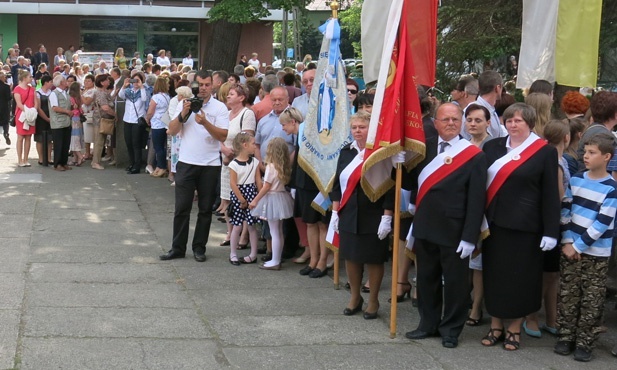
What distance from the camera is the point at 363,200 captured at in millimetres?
7410

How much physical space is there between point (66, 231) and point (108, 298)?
3159 mm

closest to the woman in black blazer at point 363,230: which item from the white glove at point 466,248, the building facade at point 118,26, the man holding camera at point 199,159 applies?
the white glove at point 466,248

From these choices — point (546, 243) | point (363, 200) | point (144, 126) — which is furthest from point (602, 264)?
point (144, 126)

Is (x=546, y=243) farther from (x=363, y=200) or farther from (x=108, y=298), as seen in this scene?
(x=108, y=298)

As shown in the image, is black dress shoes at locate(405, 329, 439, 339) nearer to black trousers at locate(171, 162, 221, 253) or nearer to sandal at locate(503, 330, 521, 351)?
sandal at locate(503, 330, 521, 351)

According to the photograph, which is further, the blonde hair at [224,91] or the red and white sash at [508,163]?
the blonde hair at [224,91]

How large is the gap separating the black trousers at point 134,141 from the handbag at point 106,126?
0.46 m

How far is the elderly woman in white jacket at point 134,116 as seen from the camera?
51.5ft

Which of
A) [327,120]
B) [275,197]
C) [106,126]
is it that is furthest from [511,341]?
[106,126]

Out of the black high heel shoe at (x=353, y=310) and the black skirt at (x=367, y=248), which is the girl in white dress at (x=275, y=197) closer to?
the black high heel shoe at (x=353, y=310)

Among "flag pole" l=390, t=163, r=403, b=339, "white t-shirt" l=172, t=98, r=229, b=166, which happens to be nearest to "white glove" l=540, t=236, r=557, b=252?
"flag pole" l=390, t=163, r=403, b=339

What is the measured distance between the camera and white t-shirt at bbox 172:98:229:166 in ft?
31.1

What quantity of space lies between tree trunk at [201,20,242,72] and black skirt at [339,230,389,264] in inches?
470

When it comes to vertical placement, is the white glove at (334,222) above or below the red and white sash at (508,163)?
below
